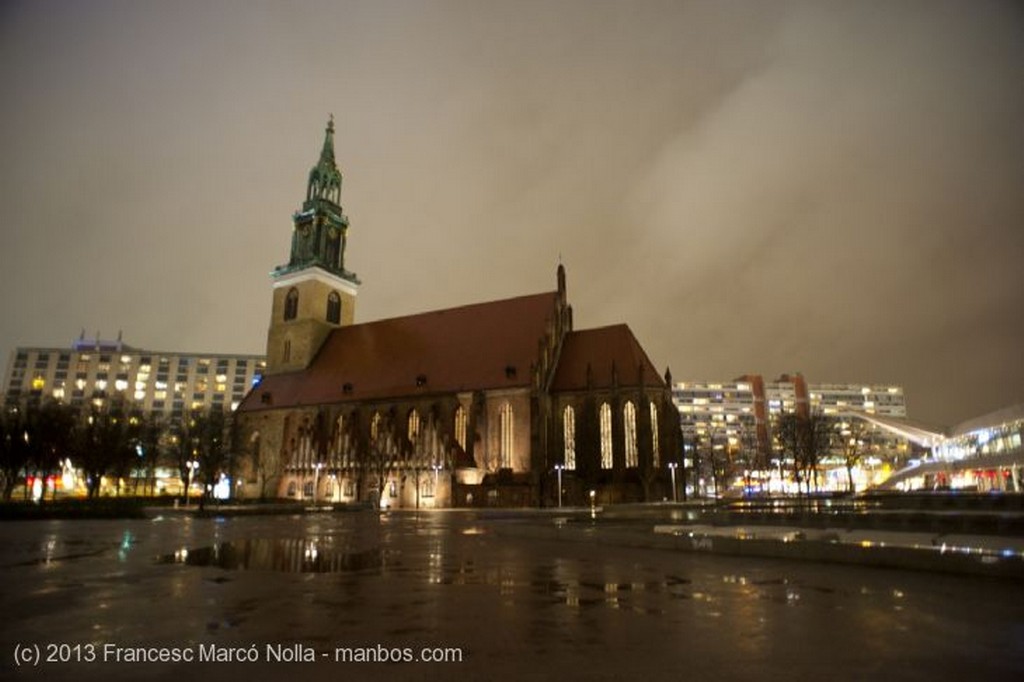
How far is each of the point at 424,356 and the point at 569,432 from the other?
18.8 metres

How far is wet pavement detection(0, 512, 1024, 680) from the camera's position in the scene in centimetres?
632

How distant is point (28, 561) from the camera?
50.9 ft

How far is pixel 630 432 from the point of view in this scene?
58219mm

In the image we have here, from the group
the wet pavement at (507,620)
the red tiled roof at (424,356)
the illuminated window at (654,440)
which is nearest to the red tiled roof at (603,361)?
the illuminated window at (654,440)

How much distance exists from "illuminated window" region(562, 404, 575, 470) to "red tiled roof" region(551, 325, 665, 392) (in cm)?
236

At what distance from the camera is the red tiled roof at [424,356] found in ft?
206

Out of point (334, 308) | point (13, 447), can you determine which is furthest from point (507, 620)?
point (334, 308)

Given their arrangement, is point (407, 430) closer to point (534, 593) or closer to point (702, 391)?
point (534, 593)

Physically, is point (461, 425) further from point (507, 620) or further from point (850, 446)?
point (850, 446)

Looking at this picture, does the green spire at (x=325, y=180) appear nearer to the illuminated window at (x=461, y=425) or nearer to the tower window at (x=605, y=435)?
the illuminated window at (x=461, y=425)

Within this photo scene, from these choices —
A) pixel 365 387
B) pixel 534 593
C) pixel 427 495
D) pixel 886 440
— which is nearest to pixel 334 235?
pixel 365 387

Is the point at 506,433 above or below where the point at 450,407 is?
below

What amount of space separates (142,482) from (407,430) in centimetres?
7900

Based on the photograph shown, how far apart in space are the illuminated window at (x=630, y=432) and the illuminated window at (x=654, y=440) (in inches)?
62.2
